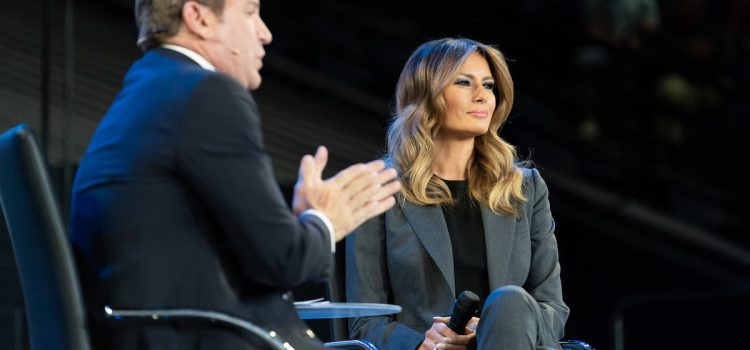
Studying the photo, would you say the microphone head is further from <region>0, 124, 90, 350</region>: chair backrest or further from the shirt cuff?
<region>0, 124, 90, 350</region>: chair backrest

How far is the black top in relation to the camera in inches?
118

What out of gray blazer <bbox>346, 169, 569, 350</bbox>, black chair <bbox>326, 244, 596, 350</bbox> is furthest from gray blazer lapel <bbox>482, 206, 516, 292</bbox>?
black chair <bbox>326, 244, 596, 350</bbox>

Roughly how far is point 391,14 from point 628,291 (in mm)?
2611

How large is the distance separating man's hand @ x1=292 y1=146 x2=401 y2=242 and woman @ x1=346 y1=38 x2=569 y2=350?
101cm

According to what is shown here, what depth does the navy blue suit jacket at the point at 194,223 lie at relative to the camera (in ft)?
5.35

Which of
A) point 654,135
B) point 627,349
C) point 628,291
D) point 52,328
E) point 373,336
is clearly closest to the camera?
point 52,328

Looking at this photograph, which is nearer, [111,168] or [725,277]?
[111,168]

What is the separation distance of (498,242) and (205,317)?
4.80ft

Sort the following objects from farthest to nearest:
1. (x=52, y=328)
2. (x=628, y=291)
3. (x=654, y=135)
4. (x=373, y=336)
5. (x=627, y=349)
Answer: (x=654, y=135) < (x=628, y=291) < (x=627, y=349) < (x=373, y=336) < (x=52, y=328)

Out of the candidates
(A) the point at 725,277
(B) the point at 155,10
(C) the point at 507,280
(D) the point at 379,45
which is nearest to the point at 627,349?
(A) the point at 725,277

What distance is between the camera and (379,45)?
802cm

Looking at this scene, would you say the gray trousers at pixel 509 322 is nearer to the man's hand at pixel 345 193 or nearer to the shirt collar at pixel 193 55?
the man's hand at pixel 345 193

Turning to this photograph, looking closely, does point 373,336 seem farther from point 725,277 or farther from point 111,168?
point 725,277

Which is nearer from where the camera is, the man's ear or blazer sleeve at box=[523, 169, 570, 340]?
the man's ear
